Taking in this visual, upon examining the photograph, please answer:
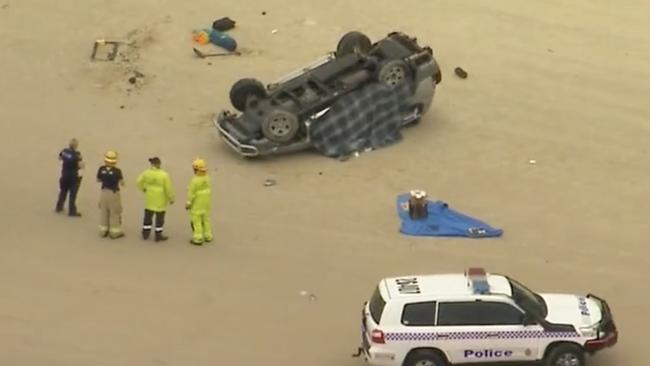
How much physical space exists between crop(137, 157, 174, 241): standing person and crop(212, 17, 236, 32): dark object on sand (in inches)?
351

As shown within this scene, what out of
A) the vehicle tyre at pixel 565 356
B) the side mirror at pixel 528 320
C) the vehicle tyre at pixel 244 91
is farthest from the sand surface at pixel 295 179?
the side mirror at pixel 528 320

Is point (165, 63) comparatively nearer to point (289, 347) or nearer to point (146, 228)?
point (146, 228)

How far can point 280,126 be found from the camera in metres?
25.9

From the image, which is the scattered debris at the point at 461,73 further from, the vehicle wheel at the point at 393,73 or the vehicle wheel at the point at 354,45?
the vehicle wheel at the point at 393,73

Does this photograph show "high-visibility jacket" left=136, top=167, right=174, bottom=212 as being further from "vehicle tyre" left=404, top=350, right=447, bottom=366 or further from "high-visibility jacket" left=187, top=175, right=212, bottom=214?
"vehicle tyre" left=404, top=350, right=447, bottom=366

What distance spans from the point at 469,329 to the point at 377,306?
1.09 m

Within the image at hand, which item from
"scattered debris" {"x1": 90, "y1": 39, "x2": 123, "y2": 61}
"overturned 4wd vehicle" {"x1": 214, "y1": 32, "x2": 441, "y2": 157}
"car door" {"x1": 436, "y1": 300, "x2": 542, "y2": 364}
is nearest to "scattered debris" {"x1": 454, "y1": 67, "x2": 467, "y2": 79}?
"overturned 4wd vehicle" {"x1": 214, "y1": 32, "x2": 441, "y2": 157}

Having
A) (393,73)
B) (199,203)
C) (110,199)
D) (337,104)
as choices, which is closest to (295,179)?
(337,104)

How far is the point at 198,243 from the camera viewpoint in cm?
2302

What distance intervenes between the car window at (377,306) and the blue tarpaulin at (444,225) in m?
4.36

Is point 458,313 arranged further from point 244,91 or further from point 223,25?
point 223,25

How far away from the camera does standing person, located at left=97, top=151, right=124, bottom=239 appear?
23016 mm

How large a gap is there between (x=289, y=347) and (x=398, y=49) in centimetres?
839

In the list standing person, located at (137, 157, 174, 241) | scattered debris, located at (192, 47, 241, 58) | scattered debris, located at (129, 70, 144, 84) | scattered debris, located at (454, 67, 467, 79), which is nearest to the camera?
standing person, located at (137, 157, 174, 241)
